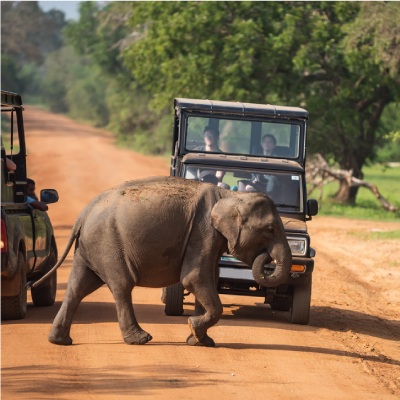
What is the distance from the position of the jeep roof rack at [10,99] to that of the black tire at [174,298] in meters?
2.84

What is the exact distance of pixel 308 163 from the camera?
23.4m

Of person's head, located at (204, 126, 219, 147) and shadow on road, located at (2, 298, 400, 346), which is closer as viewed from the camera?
shadow on road, located at (2, 298, 400, 346)

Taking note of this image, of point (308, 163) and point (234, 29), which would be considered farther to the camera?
point (308, 163)

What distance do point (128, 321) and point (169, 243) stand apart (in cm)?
85

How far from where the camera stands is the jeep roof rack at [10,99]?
7617 mm

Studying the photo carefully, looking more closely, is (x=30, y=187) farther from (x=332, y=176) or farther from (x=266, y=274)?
(x=332, y=176)

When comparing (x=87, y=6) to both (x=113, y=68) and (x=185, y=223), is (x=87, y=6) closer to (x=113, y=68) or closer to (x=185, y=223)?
(x=113, y=68)

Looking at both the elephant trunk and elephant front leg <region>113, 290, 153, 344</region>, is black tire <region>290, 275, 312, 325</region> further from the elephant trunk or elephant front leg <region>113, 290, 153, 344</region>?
elephant front leg <region>113, 290, 153, 344</region>

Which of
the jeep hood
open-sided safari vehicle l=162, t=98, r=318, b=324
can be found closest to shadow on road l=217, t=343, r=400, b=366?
open-sided safari vehicle l=162, t=98, r=318, b=324

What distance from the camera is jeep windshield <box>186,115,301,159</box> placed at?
9766 mm

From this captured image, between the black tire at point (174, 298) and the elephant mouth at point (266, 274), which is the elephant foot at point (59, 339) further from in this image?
the elephant mouth at point (266, 274)

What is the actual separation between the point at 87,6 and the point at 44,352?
1672 inches

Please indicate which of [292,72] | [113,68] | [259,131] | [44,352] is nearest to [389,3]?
[292,72]

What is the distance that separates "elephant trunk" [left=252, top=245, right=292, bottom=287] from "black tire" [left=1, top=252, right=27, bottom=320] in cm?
260
